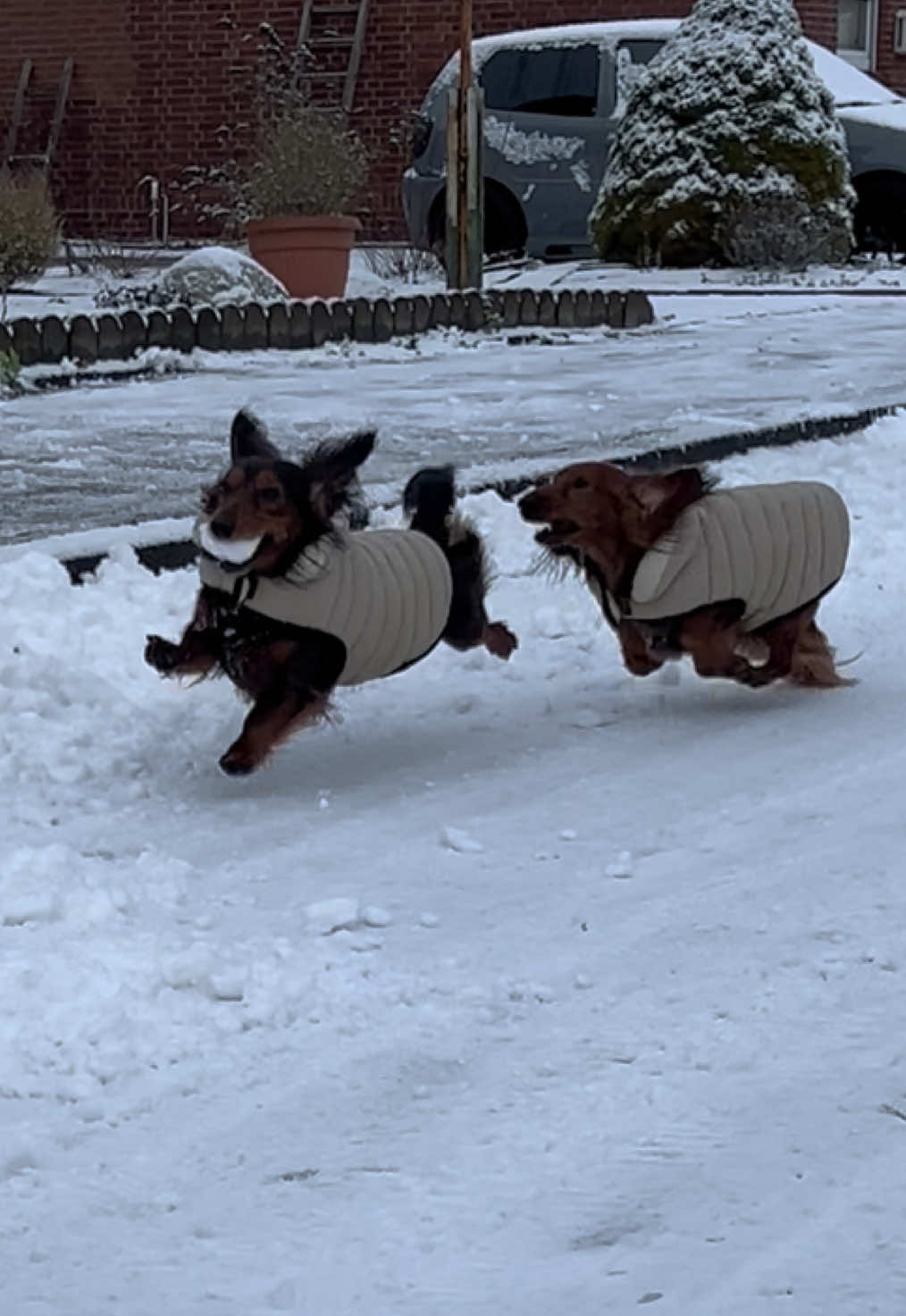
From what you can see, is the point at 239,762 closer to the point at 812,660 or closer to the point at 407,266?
the point at 812,660

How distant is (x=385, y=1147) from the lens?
2.39 meters

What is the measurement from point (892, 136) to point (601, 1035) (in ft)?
50.2

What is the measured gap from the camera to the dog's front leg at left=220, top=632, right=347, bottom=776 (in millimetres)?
3838

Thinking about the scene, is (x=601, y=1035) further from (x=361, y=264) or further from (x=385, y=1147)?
(x=361, y=264)

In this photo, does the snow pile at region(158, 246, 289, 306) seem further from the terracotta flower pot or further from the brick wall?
the brick wall

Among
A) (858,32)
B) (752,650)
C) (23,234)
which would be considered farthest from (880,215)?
(752,650)

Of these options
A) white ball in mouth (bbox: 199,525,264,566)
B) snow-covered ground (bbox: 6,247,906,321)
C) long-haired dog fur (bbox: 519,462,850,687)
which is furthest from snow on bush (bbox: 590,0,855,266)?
white ball in mouth (bbox: 199,525,264,566)

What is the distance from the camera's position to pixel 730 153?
15094mm

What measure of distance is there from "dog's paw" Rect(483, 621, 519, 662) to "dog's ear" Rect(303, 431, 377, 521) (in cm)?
79

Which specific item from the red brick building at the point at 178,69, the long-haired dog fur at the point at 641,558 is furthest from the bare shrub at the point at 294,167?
the long-haired dog fur at the point at 641,558

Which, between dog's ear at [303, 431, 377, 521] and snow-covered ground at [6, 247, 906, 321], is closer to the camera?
dog's ear at [303, 431, 377, 521]

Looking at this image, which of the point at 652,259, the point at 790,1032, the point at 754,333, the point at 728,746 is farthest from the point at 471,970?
the point at 652,259

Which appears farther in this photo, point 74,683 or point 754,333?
point 754,333

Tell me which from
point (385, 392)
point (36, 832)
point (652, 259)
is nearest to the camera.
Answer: point (36, 832)
